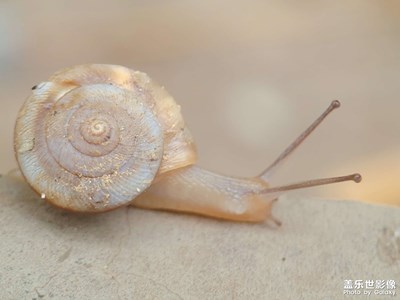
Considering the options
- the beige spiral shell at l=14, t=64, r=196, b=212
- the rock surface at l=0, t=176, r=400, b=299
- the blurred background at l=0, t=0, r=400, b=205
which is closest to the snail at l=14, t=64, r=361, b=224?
the beige spiral shell at l=14, t=64, r=196, b=212

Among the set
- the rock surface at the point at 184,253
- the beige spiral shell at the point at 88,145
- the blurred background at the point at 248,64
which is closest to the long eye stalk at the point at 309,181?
the rock surface at the point at 184,253

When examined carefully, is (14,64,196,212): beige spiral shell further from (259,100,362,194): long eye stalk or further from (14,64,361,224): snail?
(259,100,362,194): long eye stalk

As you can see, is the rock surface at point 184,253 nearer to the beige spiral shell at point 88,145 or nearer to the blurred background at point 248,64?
the beige spiral shell at point 88,145

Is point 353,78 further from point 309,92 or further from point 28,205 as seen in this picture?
point 28,205

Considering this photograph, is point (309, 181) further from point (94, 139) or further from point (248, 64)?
point (248, 64)

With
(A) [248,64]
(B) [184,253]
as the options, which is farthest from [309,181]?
(A) [248,64]
